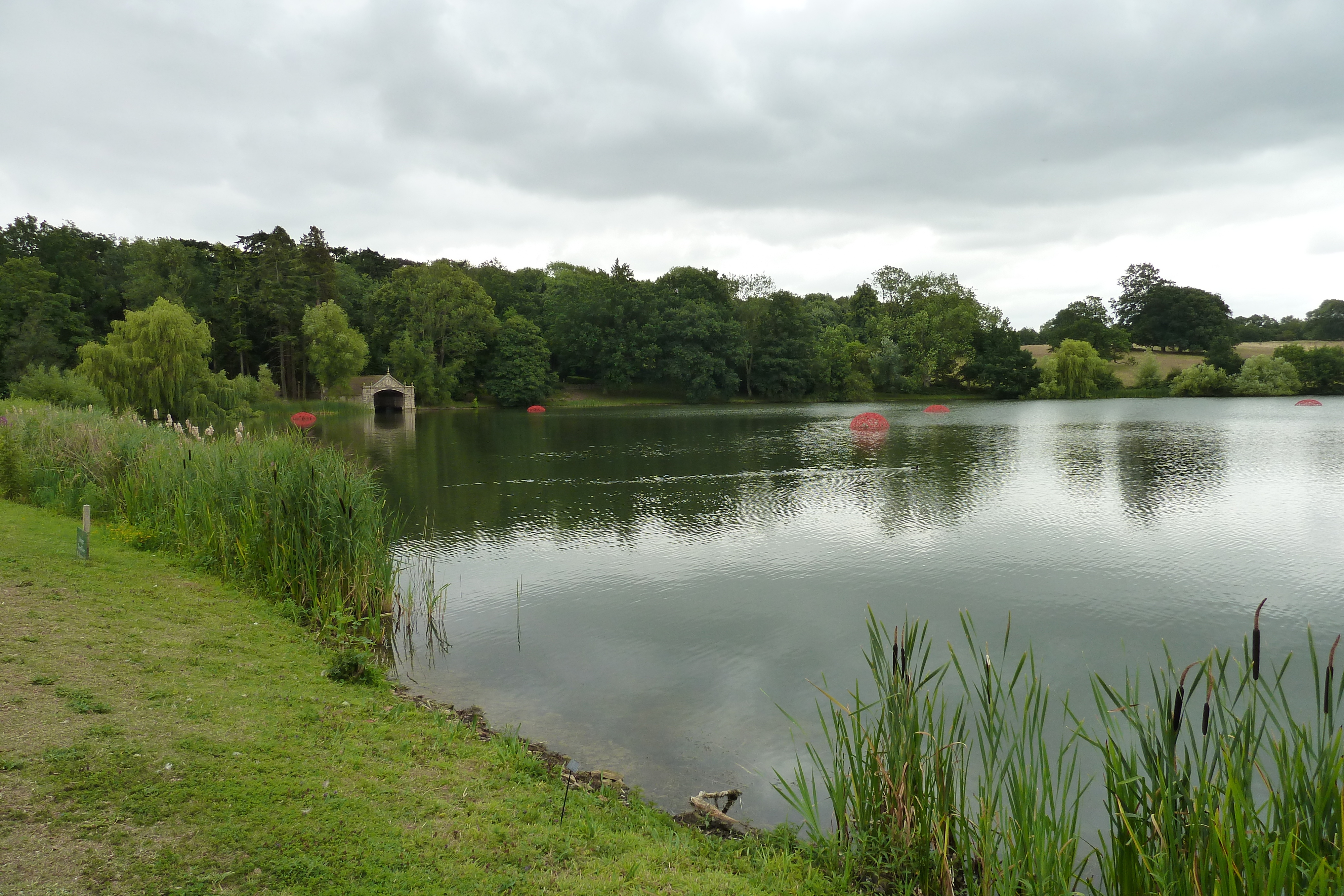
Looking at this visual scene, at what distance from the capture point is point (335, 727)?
220 inches

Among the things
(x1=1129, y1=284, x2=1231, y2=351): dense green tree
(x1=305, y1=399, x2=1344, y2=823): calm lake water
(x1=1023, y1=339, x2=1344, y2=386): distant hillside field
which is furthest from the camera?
(x1=1129, y1=284, x2=1231, y2=351): dense green tree

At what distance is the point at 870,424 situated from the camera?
4416 centimetres

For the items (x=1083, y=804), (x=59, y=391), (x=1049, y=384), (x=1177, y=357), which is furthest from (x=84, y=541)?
(x=1177, y=357)

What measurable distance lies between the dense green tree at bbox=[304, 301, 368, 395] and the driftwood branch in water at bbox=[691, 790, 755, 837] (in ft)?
223

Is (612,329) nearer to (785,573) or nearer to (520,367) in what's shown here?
(520,367)

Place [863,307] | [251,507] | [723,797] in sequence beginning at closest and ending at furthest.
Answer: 1. [723,797]
2. [251,507]
3. [863,307]

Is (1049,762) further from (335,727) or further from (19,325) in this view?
(19,325)

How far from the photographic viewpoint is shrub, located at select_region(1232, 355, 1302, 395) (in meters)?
74.6

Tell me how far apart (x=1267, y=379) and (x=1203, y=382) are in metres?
5.48

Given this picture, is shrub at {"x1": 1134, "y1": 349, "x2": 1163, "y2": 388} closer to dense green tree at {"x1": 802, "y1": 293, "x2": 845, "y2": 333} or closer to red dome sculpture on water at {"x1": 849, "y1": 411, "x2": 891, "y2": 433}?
dense green tree at {"x1": 802, "y1": 293, "x2": 845, "y2": 333}

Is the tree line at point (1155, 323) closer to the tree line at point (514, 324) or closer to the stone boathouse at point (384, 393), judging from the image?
the tree line at point (514, 324)

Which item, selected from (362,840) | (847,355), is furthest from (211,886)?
(847,355)

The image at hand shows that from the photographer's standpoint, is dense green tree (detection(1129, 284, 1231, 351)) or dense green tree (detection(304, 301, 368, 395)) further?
dense green tree (detection(1129, 284, 1231, 351))

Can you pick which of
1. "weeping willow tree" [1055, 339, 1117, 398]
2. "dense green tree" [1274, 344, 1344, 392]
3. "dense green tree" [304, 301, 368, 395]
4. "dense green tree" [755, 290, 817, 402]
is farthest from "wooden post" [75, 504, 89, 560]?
"dense green tree" [1274, 344, 1344, 392]
